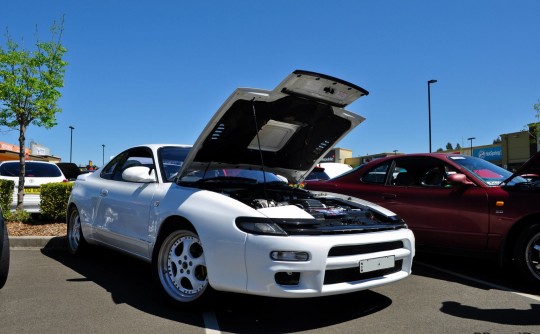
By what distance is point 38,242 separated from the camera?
267 inches

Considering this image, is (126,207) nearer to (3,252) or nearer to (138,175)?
(138,175)

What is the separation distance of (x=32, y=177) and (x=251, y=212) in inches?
307

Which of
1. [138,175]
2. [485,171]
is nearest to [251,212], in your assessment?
[138,175]

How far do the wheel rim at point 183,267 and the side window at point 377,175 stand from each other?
10.3 feet

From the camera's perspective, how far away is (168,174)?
4.38 m

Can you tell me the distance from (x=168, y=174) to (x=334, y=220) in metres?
1.76

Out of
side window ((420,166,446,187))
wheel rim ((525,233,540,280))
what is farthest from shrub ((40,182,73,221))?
wheel rim ((525,233,540,280))

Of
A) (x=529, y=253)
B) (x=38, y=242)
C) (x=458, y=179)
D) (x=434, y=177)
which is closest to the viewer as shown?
(x=529, y=253)

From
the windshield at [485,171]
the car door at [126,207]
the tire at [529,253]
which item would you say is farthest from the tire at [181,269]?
the windshield at [485,171]

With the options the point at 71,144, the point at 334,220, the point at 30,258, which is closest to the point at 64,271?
the point at 30,258

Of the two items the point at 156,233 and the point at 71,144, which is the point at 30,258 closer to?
the point at 156,233

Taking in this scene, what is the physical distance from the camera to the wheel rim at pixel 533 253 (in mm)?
4410

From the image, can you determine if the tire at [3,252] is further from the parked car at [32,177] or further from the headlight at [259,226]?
the parked car at [32,177]

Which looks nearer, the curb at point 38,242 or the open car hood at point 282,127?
the open car hood at point 282,127
